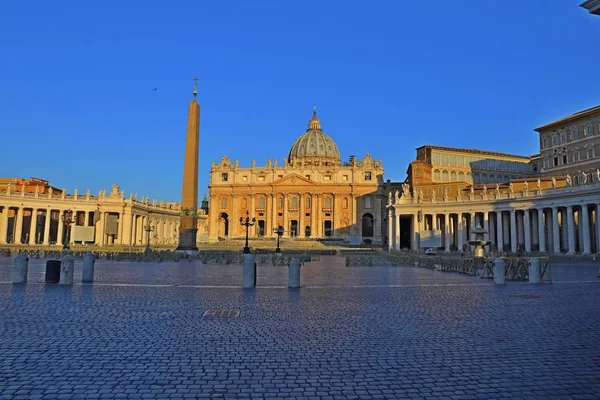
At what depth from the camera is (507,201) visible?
52.4 metres

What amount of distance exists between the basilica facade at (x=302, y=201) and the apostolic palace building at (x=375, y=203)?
0.68 ft

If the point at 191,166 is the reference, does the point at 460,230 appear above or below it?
below

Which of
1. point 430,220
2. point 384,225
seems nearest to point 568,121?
point 430,220

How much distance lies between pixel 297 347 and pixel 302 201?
87261 mm

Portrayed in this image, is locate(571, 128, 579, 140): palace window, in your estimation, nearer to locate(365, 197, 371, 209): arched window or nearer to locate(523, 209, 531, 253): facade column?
locate(523, 209, 531, 253): facade column

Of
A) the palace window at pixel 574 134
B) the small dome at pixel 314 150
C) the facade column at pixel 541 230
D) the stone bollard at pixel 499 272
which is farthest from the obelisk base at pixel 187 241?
the small dome at pixel 314 150

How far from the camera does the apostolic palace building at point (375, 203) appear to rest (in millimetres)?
50469

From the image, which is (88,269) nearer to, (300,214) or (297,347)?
(297,347)

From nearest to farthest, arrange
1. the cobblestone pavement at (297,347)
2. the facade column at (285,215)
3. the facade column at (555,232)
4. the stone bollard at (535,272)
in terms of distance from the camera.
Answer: the cobblestone pavement at (297,347) < the stone bollard at (535,272) < the facade column at (555,232) < the facade column at (285,215)

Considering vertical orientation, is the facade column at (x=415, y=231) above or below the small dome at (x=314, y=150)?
below

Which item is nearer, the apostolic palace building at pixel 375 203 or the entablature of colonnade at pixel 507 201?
the entablature of colonnade at pixel 507 201

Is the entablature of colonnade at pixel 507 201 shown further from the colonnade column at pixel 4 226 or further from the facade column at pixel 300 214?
the colonnade column at pixel 4 226

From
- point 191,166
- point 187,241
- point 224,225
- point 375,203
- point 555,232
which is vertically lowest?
point 187,241

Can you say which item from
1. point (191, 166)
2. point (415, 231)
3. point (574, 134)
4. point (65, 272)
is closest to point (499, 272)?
point (65, 272)
